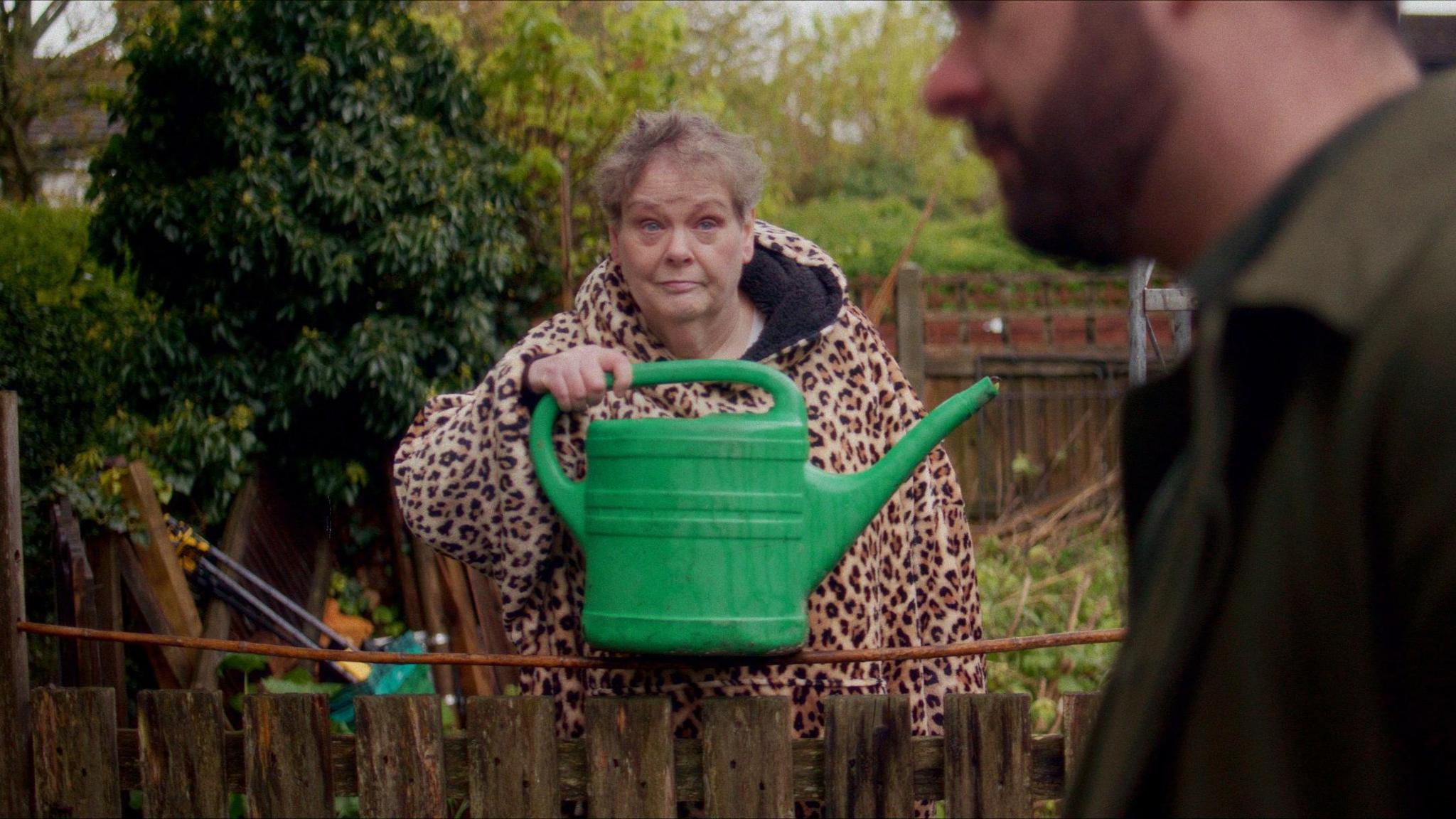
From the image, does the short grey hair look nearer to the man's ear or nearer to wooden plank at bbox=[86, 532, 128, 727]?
the man's ear

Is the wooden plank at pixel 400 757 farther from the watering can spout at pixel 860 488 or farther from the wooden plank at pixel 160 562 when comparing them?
the wooden plank at pixel 160 562

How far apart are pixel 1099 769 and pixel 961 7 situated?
0.42 meters

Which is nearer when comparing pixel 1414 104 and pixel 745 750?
pixel 1414 104

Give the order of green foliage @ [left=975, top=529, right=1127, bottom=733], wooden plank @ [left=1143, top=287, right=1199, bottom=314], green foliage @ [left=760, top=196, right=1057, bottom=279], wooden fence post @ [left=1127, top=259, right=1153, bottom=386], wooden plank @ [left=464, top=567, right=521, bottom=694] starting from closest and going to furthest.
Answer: wooden plank @ [left=1143, top=287, right=1199, bottom=314] < wooden fence post @ [left=1127, top=259, right=1153, bottom=386] < wooden plank @ [left=464, top=567, right=521, bottom=694] < green foliage @ [left=975, top=529, right=1127, bottom=733] < green foliage @ [left=760, top=196, right=1057, bottom=279]

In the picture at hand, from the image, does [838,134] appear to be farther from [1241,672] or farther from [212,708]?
[1241,672]

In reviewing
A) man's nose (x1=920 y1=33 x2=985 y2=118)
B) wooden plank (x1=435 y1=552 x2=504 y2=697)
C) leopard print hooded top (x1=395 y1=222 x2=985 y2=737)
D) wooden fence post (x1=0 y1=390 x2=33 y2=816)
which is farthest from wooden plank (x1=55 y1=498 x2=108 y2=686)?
man's nose (x1=920 y1=33 x2=985 y2=118)

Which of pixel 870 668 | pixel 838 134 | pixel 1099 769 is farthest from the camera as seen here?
pixel 838 134

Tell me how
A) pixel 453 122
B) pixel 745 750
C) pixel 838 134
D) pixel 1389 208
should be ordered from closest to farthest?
pixel 1389 208
pixel 745 750
pixel 453 122
pixel 838 134

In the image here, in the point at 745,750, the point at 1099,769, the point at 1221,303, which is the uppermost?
the point at 1221,303

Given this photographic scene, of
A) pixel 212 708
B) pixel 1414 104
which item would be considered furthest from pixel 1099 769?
pixel 212 708

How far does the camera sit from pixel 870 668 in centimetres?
217

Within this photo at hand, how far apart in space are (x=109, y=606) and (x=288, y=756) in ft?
6.02

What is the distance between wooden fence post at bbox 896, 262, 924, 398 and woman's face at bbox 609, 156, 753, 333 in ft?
14.0

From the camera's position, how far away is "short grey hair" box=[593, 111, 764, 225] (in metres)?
2.09
